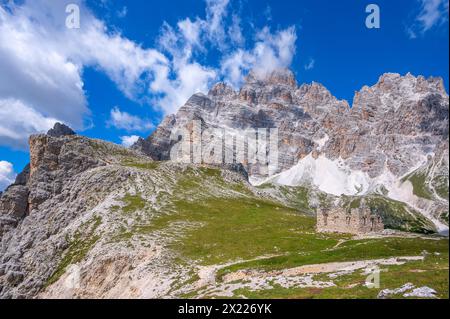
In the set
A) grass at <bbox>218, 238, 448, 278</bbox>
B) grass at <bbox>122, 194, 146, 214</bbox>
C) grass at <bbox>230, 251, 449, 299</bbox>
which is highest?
grass at <bbox>122, 194, 146, 214</bbox>

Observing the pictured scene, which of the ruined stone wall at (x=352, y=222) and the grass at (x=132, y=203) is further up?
the grass at (x=132, y=203)

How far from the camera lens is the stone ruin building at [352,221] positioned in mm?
74438

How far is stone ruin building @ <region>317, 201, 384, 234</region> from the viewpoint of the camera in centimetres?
7444

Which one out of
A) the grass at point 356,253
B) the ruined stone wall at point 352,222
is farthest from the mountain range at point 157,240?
the ruined stone wall at point 352,222

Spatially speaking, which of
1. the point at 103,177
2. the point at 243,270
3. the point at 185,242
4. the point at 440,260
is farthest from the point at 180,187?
the point at 440,260

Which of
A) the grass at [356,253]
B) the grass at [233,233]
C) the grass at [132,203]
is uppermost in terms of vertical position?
the grass at [132,203]

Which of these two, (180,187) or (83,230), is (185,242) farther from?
(180,187)

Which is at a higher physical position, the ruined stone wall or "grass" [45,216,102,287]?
the ruined stone wall

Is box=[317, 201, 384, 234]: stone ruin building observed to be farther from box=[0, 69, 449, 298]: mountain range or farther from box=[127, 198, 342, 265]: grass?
box=[127, 198, 342, 265]: grass

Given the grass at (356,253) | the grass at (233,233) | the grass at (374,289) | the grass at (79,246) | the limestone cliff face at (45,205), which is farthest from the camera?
the limestone cliff face at (45,205)

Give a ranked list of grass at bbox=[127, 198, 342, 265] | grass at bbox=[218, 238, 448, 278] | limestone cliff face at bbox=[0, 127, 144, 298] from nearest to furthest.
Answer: grass at bbox=[218, 238, 448, 278], grass at bbox=[127, 198, 342, 265], limestone cliff face at bbox=[0, 127, 144, 298]

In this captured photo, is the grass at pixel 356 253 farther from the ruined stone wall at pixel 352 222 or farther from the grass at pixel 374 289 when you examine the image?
the ruined stone wall at pixel 352 222

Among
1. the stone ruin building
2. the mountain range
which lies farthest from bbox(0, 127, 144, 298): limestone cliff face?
the stone ruin building

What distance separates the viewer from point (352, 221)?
75312 mm
